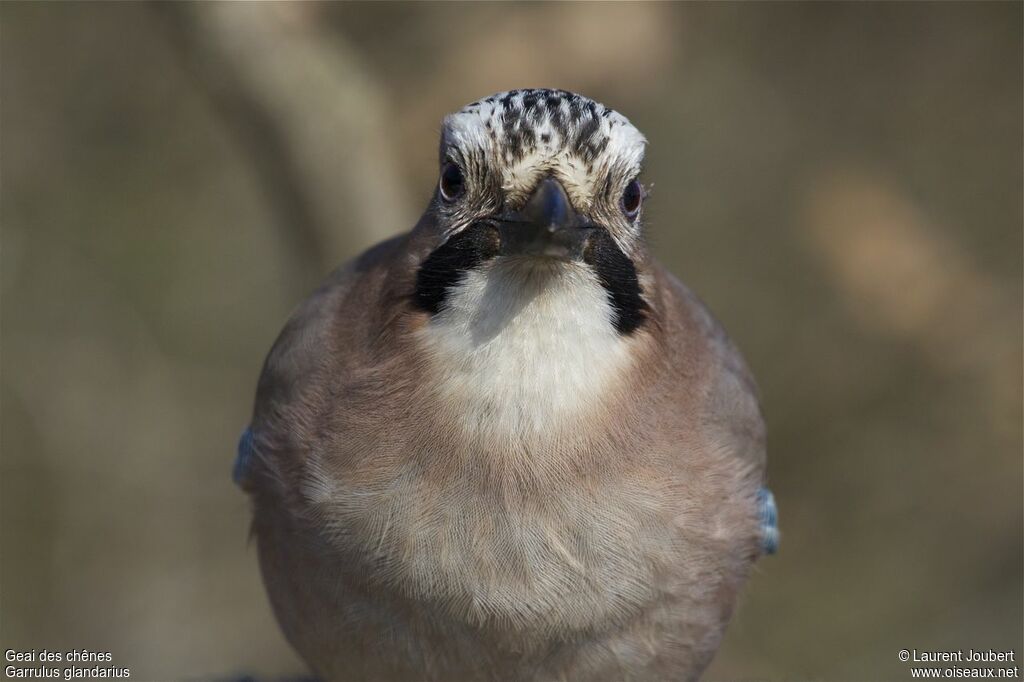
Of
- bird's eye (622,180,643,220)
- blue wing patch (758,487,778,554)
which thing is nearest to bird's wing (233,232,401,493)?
bird's eye (622,180,643,220)

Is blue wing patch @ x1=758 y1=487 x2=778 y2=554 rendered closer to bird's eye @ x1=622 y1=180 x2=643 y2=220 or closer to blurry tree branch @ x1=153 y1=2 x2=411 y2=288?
bird's eye @ x1=622 y1=180 x2=643 y2=220

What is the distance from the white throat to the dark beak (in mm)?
95

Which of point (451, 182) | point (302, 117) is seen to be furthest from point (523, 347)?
point (302, 117)

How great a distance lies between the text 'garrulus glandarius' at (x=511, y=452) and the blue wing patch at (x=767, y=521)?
0.49m

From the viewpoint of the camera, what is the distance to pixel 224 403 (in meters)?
10.7

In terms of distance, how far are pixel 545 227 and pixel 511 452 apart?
2.83 feet

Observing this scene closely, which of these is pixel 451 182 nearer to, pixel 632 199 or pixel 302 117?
pixel 632 199

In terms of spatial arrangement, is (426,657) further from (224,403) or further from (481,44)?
(224,403)

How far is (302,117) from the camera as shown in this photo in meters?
7.91

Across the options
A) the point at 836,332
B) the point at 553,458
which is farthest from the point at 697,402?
the point at 836,332

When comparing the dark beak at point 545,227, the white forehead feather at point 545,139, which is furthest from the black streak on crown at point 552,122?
the dark beak at point 545,227

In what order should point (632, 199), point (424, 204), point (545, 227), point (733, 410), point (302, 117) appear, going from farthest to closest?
point (424, 204), point (302, 117), point (733, 410), point (632, 199), point (545, 227)

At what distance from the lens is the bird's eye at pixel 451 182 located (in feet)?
14.7

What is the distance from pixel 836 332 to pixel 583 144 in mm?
6065
